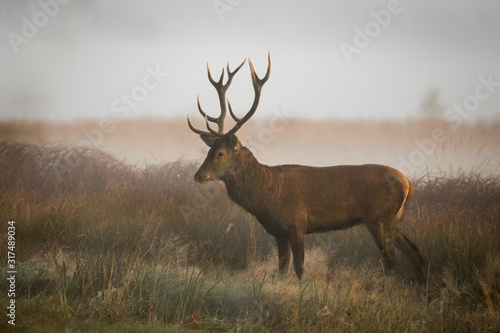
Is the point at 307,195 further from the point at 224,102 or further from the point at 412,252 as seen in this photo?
the point at 224,102

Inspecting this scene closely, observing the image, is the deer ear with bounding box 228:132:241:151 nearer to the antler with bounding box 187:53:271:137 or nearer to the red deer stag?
the red deer stag

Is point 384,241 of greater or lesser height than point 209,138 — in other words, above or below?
below

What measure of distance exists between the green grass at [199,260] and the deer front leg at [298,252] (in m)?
0.14

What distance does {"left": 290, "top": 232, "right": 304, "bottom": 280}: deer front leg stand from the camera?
6.95 metres

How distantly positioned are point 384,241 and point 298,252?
4.21ft

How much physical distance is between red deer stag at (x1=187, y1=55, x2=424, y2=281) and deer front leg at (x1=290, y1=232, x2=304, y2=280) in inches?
0.5

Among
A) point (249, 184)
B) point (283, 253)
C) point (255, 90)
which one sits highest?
point (255, 90)

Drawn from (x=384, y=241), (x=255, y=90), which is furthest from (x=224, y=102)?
(x=384, y=241)

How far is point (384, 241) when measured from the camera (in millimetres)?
7363

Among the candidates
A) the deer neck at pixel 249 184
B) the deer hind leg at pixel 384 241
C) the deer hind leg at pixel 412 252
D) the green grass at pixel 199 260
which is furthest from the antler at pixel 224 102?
the deer hind leg at pixel 412 252

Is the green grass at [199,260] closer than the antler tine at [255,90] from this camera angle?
Yes

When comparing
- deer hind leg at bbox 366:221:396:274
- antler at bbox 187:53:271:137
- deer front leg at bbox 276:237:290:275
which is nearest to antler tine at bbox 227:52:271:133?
antler at bbox 187:53:271:137

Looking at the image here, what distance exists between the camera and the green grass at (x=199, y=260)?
204 inches

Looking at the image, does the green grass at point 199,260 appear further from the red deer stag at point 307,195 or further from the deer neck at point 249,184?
the deer neck at point 249,184
